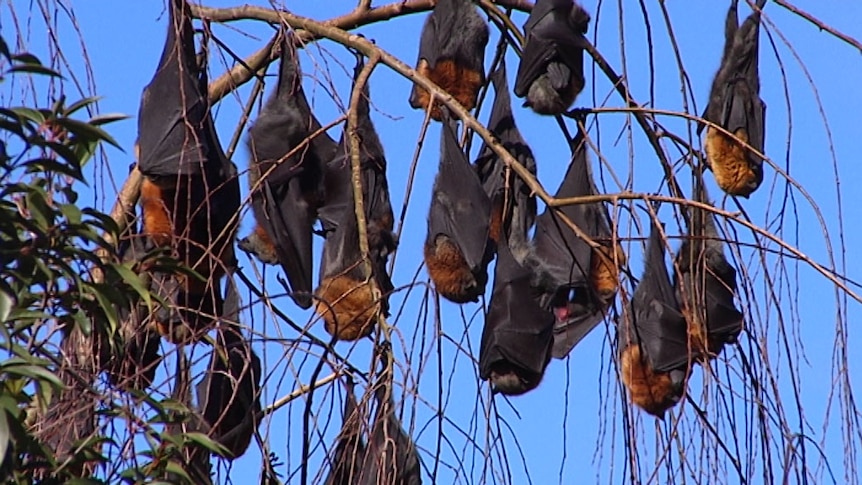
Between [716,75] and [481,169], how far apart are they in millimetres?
1173

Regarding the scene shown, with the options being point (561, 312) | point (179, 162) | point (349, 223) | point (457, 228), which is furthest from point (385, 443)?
point (561, 312)

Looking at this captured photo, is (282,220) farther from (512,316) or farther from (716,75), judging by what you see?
(716,75)

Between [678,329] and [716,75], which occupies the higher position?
[716,75]

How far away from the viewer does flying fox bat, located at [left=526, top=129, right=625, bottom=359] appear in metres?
6.05

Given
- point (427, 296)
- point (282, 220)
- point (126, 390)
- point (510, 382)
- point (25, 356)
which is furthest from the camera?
point (510, 382)

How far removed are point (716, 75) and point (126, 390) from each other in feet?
13.4

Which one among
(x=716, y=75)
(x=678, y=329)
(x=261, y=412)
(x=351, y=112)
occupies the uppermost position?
(x=716, y=75)

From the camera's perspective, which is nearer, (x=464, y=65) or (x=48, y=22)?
(x=48, y=22)

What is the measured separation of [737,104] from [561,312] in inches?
49.2

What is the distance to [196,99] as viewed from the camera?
5383 millimetres

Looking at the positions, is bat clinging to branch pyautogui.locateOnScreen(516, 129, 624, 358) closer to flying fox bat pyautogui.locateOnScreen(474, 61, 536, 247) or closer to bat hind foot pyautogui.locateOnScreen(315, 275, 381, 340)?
flying fox bat pyautogui.locateOnScreen(474, 61, 536, 247)

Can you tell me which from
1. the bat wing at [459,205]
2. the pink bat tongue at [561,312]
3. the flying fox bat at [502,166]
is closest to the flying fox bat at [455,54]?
the flying fox bat at [502,166]

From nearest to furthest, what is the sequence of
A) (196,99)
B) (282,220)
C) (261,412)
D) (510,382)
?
1. (261,412)
2. (196,99)
3. (282,220)
4. (510,382)

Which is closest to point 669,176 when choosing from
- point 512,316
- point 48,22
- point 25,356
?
point 512,316
